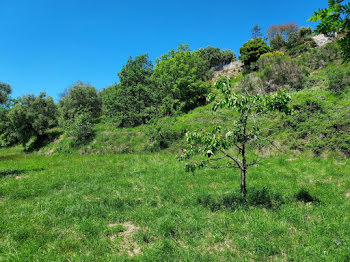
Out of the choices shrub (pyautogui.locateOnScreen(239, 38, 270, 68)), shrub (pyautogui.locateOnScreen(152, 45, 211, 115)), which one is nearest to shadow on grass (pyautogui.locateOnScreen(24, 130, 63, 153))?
shrub (pyautogui.locateOnScreen(152, 45, 211, 115))

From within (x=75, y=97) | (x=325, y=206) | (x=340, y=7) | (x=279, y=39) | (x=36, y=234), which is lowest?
(x=325, y=206)

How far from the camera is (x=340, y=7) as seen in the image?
9.29 ft

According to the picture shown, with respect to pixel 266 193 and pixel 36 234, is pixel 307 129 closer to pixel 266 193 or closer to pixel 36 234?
pixel 266 193

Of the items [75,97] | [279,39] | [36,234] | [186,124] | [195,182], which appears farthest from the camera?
[279,39]

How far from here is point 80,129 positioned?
26.2 meters

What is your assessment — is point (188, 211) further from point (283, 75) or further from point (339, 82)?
point (283, 75)

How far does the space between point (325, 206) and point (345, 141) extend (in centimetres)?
857

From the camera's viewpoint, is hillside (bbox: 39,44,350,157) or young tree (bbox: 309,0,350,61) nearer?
young tree (bbox: 309,0,350,61)

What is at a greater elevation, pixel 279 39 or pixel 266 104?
pixel 279 39

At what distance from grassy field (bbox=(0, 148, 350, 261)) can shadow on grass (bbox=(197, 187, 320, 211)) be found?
0.06 m

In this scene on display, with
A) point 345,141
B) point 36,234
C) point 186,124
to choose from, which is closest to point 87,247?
point 36,234

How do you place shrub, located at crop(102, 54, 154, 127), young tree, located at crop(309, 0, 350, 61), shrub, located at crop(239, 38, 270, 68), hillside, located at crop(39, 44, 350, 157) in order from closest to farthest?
young tree, located at crop(309, 0, 350, 61), hillside, located at crop(39, 44, 350, 157), shrub, located at crop(102, 54, 154, 127), shrub, located at crop(239, 38, 270, 68)

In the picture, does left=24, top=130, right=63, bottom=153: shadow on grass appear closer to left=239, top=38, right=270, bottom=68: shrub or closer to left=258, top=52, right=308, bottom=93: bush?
left=258, top=52, right=308, bottom=93: bush

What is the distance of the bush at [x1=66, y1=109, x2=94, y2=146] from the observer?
1030 inches
